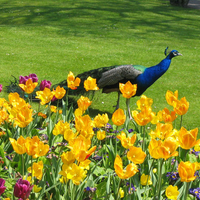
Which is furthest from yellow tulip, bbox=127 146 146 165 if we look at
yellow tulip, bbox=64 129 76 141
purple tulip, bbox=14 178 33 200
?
purple tulip, bbox=14 178 33 200

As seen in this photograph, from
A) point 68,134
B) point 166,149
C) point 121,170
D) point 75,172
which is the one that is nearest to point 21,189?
point 75,172

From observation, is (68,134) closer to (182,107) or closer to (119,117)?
(119,117)

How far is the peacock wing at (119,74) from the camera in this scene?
576cm

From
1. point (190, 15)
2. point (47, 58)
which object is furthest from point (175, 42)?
point (190, 15)

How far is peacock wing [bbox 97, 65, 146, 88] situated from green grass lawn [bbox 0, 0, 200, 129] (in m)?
0.47

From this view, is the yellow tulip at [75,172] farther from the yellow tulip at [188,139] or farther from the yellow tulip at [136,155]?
the yellow tulip at [188,139]

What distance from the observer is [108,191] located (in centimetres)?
238

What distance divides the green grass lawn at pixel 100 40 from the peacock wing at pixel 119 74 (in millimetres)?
471

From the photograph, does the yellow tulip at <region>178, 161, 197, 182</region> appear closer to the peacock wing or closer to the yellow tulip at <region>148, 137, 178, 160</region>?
the yellow tulip at <region>148, 137, 178, 160</region>

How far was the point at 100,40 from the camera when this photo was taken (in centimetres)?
1259

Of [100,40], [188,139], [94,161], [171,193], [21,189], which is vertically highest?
[188,139]

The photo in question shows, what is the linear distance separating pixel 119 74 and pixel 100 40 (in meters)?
6.96

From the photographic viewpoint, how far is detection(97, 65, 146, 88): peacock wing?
576 cm

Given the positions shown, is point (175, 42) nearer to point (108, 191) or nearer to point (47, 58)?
point (47, 58)
